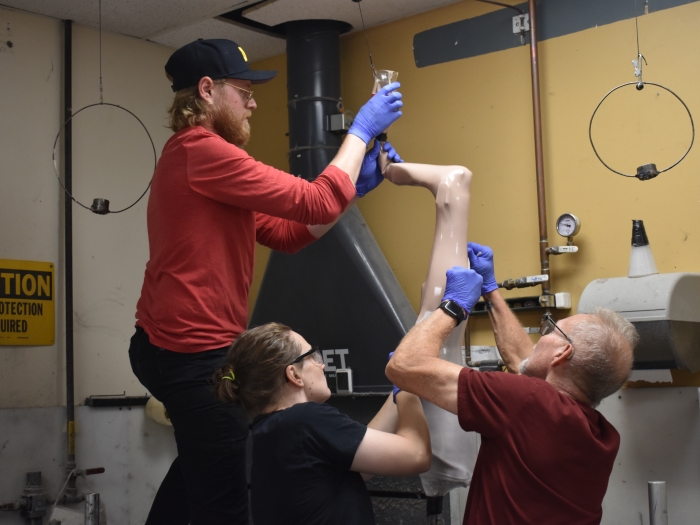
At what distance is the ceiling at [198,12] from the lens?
121 inches

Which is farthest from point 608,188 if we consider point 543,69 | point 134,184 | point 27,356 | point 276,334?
point 27,356

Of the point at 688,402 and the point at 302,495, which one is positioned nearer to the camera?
the point at 302,495

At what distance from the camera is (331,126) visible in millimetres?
3084

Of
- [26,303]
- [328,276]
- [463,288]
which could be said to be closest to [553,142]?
[328,276]

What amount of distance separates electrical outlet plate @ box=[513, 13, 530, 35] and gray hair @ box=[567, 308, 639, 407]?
5.88 ft

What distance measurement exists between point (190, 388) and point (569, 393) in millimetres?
768

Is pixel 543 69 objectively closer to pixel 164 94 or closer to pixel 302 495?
pixel 164 94

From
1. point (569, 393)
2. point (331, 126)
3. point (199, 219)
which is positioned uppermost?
point (331, 126)

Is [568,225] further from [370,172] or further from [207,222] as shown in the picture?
[207,222]

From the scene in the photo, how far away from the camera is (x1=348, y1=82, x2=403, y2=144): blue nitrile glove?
5.81 feet

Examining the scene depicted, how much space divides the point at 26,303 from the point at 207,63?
5.45 feet

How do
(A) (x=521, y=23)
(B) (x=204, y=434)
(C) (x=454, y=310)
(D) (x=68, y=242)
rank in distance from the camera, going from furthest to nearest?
(D) (x=68, y=242) → (A) (x=521, y=23) → (B) (x=204, y=434) → (C) (x=454, y=310)

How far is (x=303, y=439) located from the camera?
4.38 feet

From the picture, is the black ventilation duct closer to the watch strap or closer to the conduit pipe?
the conduit pipe
